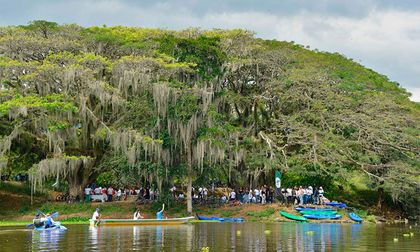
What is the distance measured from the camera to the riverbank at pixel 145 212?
38375 millimetres

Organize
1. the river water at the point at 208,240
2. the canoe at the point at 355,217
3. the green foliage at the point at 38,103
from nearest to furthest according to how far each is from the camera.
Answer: the river water at the point at 208,240, the green foliage at the point at 38,103, the canoe at the point at 355,217

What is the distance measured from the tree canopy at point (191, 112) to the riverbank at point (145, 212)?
214cm

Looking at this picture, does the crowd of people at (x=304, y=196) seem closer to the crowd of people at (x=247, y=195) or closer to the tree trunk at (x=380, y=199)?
the crowd of people at (x=247, y=195)

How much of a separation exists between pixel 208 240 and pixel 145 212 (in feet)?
53.8

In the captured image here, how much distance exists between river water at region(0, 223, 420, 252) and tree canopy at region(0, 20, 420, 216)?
8.95 m

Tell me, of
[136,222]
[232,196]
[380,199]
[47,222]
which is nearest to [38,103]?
[47,222]

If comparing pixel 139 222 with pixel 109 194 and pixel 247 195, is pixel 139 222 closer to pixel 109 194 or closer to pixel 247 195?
pixel 109 194

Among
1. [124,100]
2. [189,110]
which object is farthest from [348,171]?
[124,100]

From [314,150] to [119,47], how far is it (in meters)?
15.2

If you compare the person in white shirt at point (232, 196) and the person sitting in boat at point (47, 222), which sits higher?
the person in white shirt at point (232, 196)

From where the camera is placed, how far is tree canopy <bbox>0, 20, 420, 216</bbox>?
37.1m

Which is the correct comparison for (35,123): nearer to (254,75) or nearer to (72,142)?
(72,142)

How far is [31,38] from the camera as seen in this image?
39.3 meters

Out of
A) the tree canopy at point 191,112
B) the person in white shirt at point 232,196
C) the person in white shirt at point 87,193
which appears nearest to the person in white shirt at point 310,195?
the tree canopy at point 191,112
